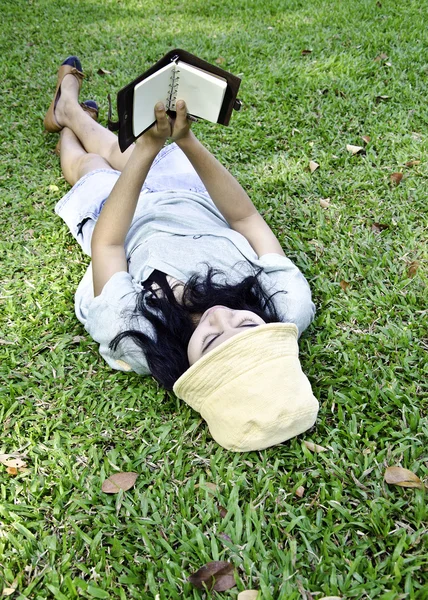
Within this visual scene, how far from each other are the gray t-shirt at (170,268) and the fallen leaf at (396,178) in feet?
4.05

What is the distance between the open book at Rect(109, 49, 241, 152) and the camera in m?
1.99

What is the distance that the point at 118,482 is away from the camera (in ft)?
6.28

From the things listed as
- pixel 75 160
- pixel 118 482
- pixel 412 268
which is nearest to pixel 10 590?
pixel 118 482

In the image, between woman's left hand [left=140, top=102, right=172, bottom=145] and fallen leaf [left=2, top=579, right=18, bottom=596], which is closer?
fallen leaf [left=2, top=579, right=18, bottom=596]

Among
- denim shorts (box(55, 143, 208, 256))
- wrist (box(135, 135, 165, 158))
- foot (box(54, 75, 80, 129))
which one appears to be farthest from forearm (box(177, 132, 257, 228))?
foot (box(54, 75, 80, 129))

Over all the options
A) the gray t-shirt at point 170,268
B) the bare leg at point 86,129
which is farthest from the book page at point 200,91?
the bare leg at point 86,129

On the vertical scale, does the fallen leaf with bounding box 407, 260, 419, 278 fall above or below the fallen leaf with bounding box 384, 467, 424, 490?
above

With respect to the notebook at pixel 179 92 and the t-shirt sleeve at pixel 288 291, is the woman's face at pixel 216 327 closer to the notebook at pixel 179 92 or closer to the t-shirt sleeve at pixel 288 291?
the t-shirt sleeve at pixel 288 291

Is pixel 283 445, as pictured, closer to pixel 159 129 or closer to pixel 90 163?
pixel 159 129

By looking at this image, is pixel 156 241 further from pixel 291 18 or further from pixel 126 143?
pixel 291 18

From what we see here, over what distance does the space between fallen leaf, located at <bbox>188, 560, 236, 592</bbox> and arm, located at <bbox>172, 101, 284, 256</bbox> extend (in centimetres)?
140

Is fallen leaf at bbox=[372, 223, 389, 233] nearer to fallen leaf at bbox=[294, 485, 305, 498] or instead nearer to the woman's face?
the woman's face

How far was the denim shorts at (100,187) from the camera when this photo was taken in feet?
9.71

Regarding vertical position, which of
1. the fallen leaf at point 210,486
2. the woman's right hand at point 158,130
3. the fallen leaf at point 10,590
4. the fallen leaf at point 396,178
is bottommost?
the fallen leaf at point 10,590
